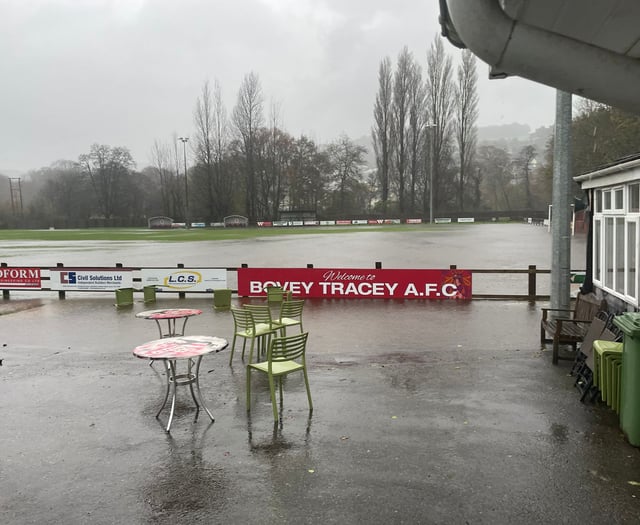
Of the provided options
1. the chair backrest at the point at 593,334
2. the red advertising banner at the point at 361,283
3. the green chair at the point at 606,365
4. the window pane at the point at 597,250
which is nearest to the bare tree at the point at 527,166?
the red advertising banner at the point at 361,283

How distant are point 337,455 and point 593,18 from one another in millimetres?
4604

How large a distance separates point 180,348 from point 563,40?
5486 mm

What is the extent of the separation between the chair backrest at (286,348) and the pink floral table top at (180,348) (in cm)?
77

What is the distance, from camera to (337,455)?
529cm

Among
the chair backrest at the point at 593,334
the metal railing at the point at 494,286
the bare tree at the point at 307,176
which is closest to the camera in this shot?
the chair backrest at the point at 593,334

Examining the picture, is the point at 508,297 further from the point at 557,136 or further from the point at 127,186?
the point at 127,186

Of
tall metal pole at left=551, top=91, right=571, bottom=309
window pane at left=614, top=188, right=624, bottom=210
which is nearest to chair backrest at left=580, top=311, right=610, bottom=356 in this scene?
tall metal pole at left=551, top=91, right=571, bottom=309

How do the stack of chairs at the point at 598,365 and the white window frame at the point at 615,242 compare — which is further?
the white window frame at the point at 615,242

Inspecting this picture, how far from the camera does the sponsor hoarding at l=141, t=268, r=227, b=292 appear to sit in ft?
55.7

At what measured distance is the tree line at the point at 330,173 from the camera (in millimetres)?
81875

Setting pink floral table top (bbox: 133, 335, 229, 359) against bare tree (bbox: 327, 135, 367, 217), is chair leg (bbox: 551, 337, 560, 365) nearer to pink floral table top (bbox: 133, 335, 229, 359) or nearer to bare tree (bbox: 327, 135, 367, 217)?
pink floral table top (bbox: 133, 335, 229, 359)

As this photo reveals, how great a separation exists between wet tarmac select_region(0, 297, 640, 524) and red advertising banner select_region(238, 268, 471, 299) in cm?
561

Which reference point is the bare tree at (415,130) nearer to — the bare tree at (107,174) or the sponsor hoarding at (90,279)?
the bare tree at (107,174)

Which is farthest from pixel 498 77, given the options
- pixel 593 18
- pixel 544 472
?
pixel 544 472
